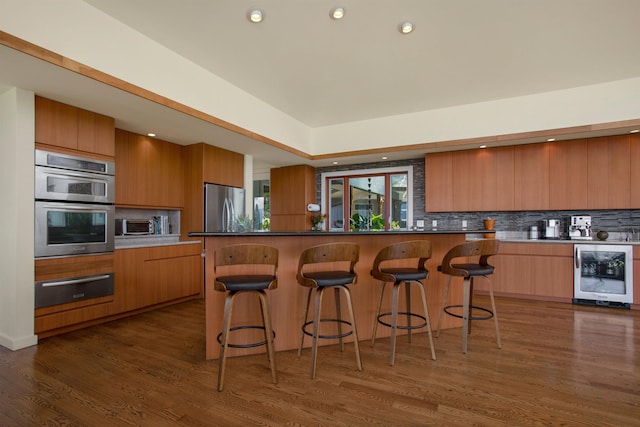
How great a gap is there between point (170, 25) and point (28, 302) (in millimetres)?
2858

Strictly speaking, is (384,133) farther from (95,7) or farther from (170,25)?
(95,7)

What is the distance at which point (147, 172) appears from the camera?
15.0 ft

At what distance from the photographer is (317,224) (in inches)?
243

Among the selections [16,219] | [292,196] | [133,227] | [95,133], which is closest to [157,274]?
[133,227]

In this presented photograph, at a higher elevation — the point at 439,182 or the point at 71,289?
the point at 439,182

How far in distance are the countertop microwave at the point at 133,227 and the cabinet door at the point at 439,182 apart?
4542 millimetres

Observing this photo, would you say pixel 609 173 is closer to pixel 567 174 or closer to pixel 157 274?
pixel 567 174

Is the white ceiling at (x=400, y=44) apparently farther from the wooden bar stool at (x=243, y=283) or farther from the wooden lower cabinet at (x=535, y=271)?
the wooden lower cabinet at (x=535, y=271)

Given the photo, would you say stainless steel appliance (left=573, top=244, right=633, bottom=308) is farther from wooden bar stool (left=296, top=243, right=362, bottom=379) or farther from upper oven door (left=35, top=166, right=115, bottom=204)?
upper oven door (left=35, top=166, right=115, bottom=204)

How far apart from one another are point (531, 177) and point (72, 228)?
6.09 m

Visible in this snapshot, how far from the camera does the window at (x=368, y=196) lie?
241 inches

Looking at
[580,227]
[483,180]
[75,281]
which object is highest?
[483,180]

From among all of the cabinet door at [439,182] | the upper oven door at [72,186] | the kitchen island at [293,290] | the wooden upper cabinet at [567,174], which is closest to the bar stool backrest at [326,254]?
the kitchen island at [293,290]

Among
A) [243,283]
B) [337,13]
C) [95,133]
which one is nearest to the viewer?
[243,283]
